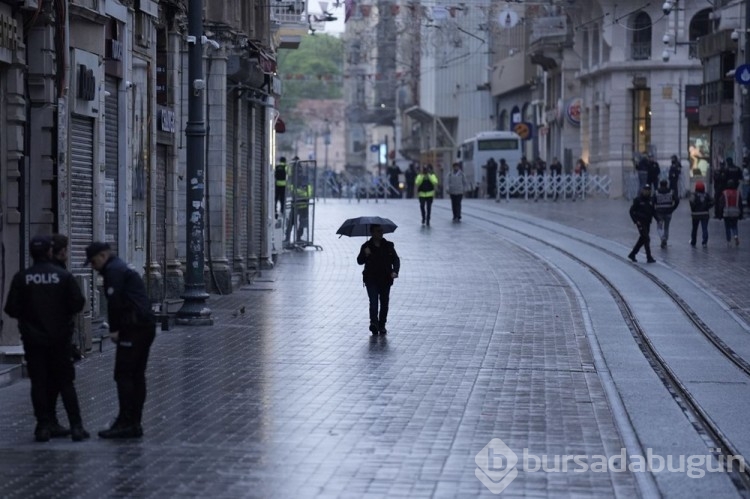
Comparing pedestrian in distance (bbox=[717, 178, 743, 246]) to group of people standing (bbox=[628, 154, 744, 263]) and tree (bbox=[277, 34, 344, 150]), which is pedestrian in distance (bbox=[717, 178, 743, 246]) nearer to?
group of people standing (bbox=[628, 154, 744, 263])

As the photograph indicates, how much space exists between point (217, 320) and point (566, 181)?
4447cm

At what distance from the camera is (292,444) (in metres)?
12.1

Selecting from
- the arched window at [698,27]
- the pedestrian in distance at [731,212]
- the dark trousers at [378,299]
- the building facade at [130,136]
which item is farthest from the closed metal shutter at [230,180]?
the arched window at [698,27]

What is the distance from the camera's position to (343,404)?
14.3 m

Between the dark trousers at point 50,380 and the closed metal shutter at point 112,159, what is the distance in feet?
29.2

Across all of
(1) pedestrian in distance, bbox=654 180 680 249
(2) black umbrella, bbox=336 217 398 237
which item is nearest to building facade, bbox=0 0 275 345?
(2) black umbrella, bbox=336 217 398 237

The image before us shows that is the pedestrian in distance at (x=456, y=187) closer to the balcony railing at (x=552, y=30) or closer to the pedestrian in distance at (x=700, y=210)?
the pedestrian in distance at (x=700, y=210)

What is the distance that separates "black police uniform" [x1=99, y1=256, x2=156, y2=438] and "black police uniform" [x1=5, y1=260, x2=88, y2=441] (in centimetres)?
27

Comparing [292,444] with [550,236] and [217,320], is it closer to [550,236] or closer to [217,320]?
[217,320]

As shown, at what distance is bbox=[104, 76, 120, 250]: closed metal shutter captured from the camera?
70.0ft

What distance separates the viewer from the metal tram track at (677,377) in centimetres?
1201

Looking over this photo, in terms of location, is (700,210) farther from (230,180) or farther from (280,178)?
(280,178)

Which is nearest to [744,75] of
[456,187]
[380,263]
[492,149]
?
[456,187]

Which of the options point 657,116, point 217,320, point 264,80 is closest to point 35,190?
point 217,320
